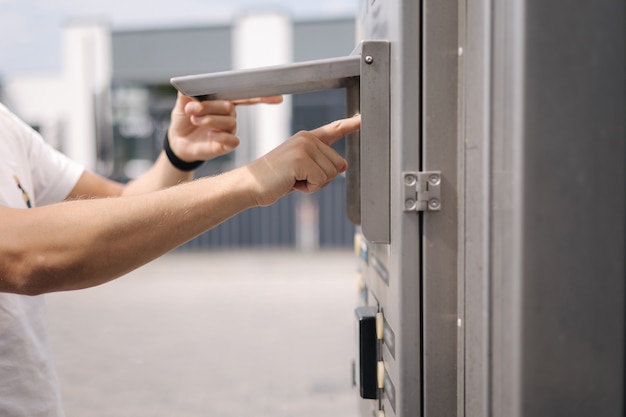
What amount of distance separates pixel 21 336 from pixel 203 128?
25.4 inches

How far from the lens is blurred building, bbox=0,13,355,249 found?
386 inches

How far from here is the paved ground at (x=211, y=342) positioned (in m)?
3.54

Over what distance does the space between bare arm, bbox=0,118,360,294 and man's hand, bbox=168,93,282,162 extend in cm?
41

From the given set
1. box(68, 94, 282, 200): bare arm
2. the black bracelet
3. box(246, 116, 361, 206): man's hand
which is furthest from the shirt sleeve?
box(246, 116, 361, 206): man's hand

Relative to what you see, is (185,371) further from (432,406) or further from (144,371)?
(432,406)

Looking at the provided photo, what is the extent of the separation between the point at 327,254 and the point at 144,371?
3.95 metres

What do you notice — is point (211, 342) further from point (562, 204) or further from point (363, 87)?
point (562, 204)

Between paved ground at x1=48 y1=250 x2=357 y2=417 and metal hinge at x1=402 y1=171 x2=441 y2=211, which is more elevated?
metal hinge at x1=402 y1=171 x2=441 y2=211

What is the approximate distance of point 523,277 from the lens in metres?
0.77

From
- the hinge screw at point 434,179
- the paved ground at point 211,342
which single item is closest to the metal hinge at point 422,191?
the hinge screw at point 434,179

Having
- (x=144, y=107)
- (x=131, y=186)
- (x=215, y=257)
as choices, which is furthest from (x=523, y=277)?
(x=144, y=107)

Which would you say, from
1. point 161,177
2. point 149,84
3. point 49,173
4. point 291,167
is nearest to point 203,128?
point 161,177

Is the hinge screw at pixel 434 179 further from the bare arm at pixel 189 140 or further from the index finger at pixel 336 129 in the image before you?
the bare arm at pixel 189 140

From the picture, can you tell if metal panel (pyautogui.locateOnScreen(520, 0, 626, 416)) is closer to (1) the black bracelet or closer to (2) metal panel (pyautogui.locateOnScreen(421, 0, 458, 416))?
(2) metal panel (pyautogui.locateOnScreen(421, 0, 458, 416))
